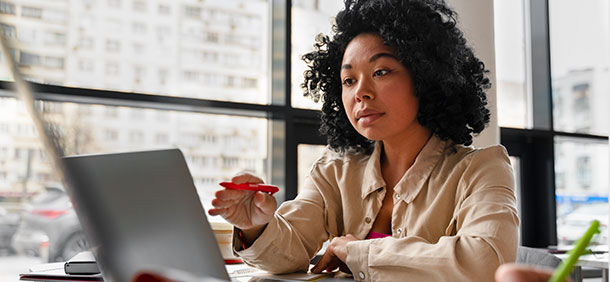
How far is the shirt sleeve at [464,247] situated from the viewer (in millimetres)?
1080

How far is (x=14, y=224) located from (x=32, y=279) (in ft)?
3.90

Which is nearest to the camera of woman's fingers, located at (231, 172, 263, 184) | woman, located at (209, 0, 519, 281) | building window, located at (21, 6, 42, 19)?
woman's fingers, located at (231, 172, 263, 184)

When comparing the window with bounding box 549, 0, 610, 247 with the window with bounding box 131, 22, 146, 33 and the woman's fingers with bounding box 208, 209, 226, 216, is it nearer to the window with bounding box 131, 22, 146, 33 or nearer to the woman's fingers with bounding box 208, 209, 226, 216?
the window with bounding box 131, 22, 146, 33

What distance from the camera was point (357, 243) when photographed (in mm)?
1178

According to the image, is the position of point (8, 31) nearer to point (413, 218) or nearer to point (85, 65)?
point (413, 218)

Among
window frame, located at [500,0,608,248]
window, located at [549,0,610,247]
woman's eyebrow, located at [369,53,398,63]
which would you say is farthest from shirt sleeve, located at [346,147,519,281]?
window, located at [549,0,610,247]

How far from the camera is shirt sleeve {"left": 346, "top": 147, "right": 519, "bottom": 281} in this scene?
108cm

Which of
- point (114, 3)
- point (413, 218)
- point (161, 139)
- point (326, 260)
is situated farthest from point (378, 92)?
point (114, 3)

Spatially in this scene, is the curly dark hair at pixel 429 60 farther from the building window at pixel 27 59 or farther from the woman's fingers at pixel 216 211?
the building window at pixel 27 59

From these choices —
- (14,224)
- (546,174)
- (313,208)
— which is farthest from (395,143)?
(546,174)

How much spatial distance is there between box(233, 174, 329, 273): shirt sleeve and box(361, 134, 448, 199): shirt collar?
13 centimetres

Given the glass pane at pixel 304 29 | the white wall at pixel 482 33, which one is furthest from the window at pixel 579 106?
the glass pane at pixel 304 29

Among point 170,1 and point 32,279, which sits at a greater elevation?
point 170,1

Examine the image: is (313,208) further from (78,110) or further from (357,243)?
(78,110)
